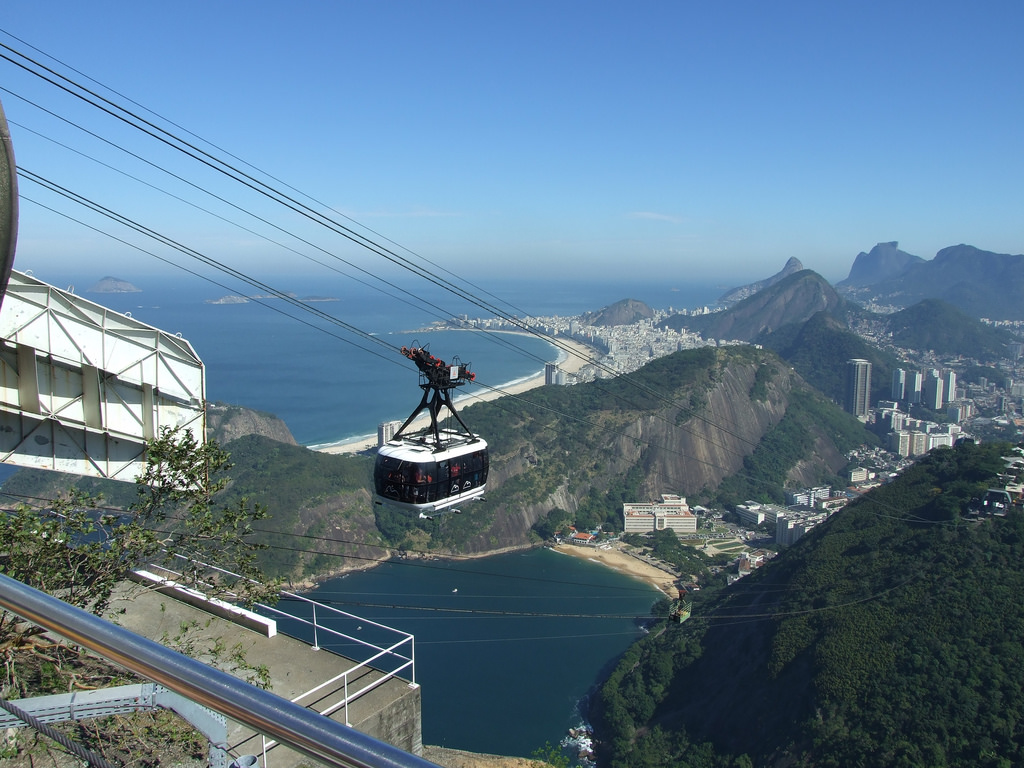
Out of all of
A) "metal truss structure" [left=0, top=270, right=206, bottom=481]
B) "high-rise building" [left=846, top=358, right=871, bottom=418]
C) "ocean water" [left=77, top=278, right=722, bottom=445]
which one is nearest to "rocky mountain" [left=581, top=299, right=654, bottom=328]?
"ocean water" [left=77, top=278, right=722, bottom=445]

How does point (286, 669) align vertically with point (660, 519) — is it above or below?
above

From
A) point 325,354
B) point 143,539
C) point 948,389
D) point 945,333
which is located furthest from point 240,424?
point 945,333

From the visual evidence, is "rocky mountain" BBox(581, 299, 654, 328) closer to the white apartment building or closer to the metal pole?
the white apartment building

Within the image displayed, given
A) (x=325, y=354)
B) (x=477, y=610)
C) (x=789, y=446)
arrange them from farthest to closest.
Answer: (x=325, y=354) → (x=789, y=446) → (x=477, y=610)

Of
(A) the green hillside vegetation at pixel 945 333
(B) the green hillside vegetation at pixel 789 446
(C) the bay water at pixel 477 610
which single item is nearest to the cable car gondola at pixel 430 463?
(C) the bay water at pixel 477 610

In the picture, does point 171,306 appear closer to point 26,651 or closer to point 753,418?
point 753,418

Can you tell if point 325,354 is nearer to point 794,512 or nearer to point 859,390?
point 859,390

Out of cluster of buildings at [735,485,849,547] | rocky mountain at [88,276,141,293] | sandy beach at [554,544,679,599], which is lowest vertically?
sandy beach at [554,544,679,599]

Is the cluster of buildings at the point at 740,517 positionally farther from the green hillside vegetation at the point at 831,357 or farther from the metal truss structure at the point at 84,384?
the metal truss structure at the point at 84,384
